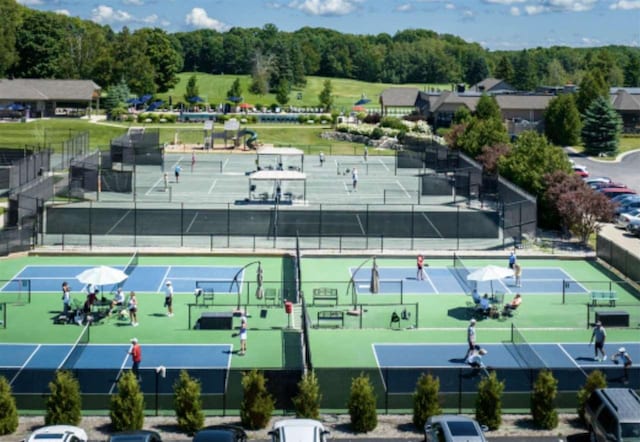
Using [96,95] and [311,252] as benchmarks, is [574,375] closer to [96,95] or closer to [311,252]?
[311,252]

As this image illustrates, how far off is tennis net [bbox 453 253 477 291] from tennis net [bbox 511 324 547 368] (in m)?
6.41

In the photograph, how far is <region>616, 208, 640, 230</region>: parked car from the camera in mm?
52713

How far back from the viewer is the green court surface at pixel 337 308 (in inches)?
1293

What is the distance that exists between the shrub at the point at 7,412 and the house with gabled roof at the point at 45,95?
276 ft

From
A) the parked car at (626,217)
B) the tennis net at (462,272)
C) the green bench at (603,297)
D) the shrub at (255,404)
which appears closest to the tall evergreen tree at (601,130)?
the parked car at (626,217)

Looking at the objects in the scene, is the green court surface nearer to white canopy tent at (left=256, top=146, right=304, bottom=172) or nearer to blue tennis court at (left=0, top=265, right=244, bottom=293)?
blue tennis court at (left=0, top=265, right=244, bottom=293)

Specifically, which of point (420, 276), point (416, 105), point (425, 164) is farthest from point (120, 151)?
point (416, 105)

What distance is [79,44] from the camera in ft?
435

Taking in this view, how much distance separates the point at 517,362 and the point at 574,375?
4.84 meters

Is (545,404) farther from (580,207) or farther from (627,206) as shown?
(627,206)

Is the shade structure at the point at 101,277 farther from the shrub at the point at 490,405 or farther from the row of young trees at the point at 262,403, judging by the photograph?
the shrub at the point at 490,405

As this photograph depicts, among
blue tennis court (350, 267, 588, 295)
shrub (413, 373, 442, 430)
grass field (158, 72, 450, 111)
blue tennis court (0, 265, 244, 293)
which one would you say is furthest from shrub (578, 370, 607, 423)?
grass field (158, 72, 450, 111)

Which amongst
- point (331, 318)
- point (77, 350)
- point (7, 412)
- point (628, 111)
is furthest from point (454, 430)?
point (628, 111)

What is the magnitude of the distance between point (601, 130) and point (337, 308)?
6026 centimetres
